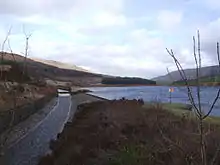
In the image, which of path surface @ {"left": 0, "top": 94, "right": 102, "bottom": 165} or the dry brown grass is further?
path surface @ {"left": 0, "top": 94, "right": 102, "bottom": 165}

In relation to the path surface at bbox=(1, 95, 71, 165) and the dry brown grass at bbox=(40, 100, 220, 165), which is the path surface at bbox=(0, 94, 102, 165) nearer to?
the path surface at bbox=(1, 95, 71, 165)

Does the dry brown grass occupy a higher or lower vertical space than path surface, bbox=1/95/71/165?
higher

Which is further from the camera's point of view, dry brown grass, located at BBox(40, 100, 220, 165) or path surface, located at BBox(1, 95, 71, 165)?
path surface, located at BBox(1, 95, 71, 165)

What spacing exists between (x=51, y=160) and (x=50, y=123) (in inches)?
1124

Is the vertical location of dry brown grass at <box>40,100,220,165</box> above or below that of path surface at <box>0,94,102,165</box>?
above

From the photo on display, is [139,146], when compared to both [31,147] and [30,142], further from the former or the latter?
[30,142]

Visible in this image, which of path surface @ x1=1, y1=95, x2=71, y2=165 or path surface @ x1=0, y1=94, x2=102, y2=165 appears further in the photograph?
path surface @ x1=0, y1=94, x2=102, y2=165

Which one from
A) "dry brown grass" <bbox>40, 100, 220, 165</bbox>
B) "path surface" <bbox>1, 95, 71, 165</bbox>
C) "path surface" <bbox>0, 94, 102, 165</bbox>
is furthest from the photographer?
"path surface" <bbox>0, 94, 102, 165</bbox>

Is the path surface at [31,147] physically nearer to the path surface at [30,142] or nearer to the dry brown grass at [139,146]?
the path surface at [30,142]

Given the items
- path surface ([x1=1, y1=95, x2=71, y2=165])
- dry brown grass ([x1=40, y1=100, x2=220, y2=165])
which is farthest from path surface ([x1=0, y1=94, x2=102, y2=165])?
dry brown grass ([x1=40, y1=100, x2=220, y2=165])

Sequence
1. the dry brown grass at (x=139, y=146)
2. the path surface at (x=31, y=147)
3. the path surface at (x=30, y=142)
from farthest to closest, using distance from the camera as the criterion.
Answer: the path surface at (x=30, y=142)
the path surface at (x=31, y=147)
the dry brown grass at (x=139, y=146)

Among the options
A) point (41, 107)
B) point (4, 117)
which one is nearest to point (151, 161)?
point (4, 117)

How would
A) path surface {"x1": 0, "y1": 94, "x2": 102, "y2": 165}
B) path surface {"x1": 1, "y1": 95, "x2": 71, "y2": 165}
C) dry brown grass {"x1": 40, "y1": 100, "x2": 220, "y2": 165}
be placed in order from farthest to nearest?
path surface {"x1": 0, "y1": 94, "x2": 102, "y2": 165}, path surface {"x1": 1, "y1": 95, "x2": 71, "y2": 165}, dry brown grass {"x1": 40, "y1": 100, "x2": 220, "y2": 165}

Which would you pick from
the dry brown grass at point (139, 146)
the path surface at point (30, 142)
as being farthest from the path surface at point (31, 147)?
the dry brown grass at point (139, 146)
